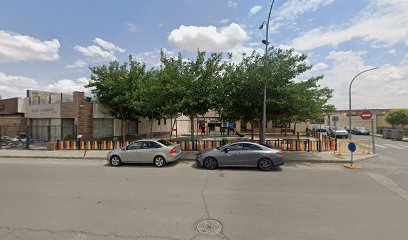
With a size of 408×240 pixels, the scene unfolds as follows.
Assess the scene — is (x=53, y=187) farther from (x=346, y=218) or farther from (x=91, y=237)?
(x=346, y=218)

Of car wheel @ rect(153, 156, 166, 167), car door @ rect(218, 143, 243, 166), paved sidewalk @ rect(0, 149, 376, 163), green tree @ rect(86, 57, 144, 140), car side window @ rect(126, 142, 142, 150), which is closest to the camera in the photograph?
car door @ rect(218, 143, 243, 166)

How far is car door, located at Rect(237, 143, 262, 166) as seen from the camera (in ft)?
33.2

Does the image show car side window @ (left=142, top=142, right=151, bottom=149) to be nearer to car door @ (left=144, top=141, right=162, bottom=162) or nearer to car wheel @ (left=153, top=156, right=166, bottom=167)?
car door @ (left=144, top=141, right=162, bottom=162)

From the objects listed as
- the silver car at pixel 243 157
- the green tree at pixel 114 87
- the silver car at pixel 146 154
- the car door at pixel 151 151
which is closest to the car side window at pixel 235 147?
the silver car at pixel 243 157

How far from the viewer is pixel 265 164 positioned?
33.1 ft

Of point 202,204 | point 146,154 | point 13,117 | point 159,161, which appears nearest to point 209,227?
point 202,204

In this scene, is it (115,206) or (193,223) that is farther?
(115,206)

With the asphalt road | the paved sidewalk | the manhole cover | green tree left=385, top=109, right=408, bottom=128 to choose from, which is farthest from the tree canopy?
green tree left=385, top=109, right=408, bottom=128

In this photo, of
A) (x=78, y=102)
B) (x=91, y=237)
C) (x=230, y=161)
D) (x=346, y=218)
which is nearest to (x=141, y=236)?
(x=91, y=237)

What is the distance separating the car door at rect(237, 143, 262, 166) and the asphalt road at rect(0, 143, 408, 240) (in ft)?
2.17

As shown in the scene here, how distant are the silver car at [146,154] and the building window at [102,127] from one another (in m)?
10.9

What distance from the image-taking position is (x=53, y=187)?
7289mm

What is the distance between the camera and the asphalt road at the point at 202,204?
14.2 feet

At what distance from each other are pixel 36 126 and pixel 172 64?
15.7m
